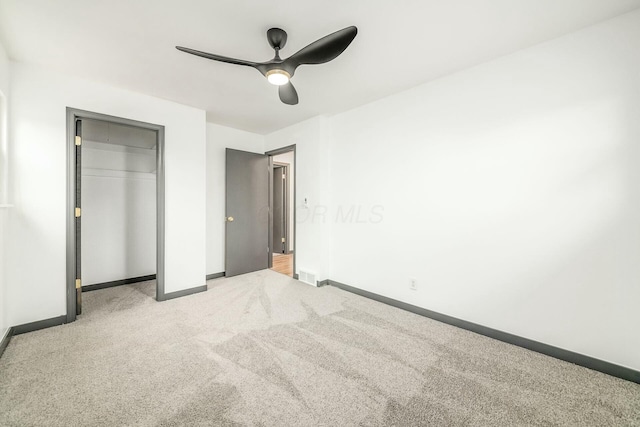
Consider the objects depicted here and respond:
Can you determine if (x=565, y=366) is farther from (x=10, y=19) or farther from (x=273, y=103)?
(x=10, y=19)

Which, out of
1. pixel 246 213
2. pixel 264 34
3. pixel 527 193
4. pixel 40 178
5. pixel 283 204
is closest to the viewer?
pixel 264 34

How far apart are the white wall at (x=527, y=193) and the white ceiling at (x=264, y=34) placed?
0.27 metres

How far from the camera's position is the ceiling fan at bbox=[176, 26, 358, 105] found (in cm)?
164

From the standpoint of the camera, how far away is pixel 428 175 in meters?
2.84

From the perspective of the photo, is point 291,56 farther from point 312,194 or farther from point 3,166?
point 3,166

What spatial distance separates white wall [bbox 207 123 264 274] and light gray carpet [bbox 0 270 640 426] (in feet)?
5.19

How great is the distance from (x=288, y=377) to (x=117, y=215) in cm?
384

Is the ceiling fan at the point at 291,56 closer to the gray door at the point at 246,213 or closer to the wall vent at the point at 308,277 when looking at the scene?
the gray door at the point at 246,213

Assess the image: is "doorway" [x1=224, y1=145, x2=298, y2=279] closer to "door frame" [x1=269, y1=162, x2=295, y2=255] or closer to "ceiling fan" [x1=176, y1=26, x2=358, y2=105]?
"door frame" [x1=269, y1=162, x2=295, y2=255]

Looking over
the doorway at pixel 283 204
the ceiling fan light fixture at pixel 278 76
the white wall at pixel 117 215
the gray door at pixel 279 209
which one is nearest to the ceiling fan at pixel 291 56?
the ceiling fan light fixture at pixel 278 76

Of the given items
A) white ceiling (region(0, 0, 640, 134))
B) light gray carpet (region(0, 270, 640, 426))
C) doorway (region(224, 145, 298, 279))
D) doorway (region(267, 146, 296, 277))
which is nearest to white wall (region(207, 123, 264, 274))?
doorway (region(224, 145, 298, 279))

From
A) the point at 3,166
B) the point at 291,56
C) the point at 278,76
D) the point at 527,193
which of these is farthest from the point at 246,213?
the point at 527,193

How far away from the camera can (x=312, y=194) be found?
4012 mm

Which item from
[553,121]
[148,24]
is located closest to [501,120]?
[553,121]
